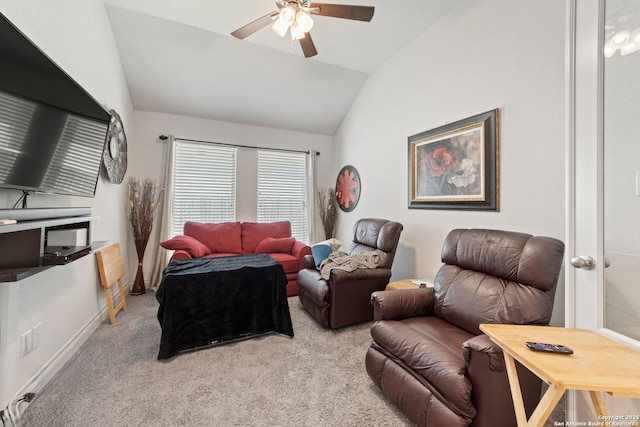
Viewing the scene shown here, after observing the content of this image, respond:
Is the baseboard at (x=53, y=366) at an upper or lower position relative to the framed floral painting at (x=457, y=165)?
lower

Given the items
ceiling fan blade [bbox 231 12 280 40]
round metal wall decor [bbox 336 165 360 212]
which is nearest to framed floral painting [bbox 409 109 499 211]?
round metal wall decor [bbox 336 165 360 212]

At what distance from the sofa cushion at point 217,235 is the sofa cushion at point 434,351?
2.78 m

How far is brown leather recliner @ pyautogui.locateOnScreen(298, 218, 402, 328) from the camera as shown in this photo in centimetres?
242

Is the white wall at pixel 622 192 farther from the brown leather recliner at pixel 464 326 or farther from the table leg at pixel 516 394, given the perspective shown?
the table leg at pixel 516 394

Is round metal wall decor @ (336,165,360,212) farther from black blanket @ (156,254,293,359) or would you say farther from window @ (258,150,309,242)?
black blanket @ (156,254,293,359)

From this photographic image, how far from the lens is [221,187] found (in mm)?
4141

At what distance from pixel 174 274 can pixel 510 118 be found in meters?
3.12

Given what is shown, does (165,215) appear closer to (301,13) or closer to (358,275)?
(358,275)

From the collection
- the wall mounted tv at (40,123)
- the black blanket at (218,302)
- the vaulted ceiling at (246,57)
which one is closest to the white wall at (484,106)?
the vaulted ceiling at (246,57)

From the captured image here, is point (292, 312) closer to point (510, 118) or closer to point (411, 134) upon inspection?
point (411, 134)

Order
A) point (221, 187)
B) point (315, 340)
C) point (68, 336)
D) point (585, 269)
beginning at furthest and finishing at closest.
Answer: point (221, 187)
point (315, 340)
point (68, 336)
point (585, 269)

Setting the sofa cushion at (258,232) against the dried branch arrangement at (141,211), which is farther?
the sofa cushion at (258,232)

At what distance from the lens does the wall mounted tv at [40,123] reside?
1.12 meters

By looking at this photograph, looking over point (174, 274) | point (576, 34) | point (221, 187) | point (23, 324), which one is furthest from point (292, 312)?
point (576, 34)
